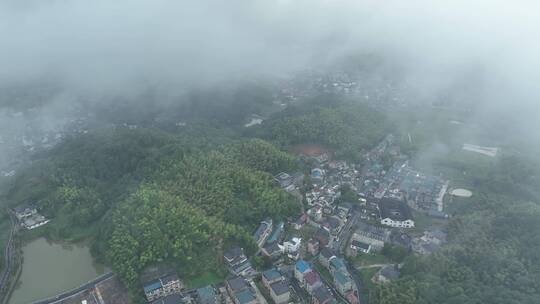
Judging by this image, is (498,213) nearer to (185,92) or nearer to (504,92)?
(504,92)

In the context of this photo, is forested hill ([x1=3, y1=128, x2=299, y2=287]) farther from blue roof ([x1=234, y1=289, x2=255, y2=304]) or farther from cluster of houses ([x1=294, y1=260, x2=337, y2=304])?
cluster of houses ([x1=294, y1=260, x2=337, y2=304])

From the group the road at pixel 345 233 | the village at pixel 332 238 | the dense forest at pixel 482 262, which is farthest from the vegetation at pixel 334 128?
the dense forest at pixel 482 262

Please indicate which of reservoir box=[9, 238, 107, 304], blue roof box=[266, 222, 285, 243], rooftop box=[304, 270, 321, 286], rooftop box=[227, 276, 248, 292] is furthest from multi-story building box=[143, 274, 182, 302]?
rooftop box=[304, 270, 321, 286]

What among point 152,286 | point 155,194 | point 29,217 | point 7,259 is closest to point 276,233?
point 155,194

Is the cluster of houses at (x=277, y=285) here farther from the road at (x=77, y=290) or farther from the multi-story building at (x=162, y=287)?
the road at (x=77, y=290)

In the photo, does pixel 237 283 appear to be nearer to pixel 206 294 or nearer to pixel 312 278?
pixel 206 294

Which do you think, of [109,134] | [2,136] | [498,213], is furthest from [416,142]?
[2,136]
